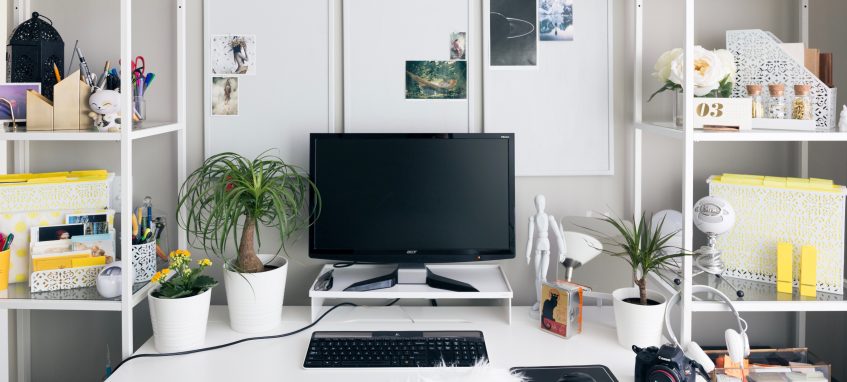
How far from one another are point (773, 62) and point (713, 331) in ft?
2.75

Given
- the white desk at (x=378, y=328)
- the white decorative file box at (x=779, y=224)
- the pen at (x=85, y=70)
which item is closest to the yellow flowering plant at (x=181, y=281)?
the white desk at (x=378, y=328)

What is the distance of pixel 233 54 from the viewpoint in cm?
201

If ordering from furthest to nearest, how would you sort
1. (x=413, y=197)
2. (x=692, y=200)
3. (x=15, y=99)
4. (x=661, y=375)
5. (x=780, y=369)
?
1. (x=413, y=197)
2. (x=15, y=99)
3. (x=692, y=200)
4. (x=780, y=369)
5. (x=661, y=375)

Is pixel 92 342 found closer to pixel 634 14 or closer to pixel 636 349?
pixel 636 349

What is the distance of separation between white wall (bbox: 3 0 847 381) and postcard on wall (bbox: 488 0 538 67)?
0.06m

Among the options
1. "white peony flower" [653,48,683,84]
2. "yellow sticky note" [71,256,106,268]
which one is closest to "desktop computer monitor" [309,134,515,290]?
"white peony flower" [653,48,683,84]

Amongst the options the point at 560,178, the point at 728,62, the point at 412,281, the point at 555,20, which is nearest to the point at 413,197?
the point at 412,281

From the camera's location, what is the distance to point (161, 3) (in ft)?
6.59

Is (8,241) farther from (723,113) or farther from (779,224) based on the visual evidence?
(779,224)

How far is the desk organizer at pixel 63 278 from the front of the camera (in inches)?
68.9

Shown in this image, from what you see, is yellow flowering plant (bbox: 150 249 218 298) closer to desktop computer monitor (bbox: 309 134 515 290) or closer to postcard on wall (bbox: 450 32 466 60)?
desktop computer monitor (bbox: 309 134 515 290)

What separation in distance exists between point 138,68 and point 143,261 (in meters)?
0.56

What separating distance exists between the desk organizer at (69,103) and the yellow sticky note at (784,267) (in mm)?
1856

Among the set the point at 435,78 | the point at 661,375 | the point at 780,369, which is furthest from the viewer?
the point at 435,78
